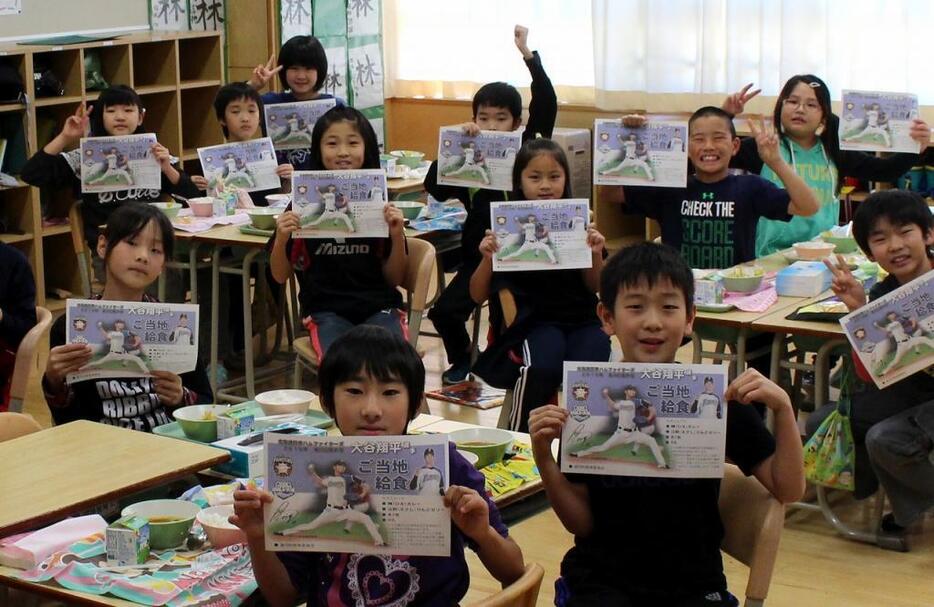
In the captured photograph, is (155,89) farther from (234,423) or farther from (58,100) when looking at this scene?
(234,423)

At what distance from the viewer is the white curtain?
6.89 metres

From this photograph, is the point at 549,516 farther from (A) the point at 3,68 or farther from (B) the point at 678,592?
(A) the point at 3,68

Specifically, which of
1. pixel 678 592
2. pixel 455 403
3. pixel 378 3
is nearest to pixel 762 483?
pixel 678 592

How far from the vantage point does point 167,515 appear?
2406 millimetres

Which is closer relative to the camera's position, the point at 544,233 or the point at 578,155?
the point at 544,233

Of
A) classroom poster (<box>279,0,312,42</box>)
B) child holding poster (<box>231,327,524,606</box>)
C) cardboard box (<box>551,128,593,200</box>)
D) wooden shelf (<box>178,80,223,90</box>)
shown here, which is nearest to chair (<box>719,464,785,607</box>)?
child holding poster (<box>231,327,524,606</box>)

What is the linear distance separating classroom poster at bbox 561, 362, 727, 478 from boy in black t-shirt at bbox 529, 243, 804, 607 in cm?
4

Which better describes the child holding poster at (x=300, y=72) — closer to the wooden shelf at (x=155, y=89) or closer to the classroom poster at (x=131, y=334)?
the wooden shelf at (x=155, y=89)

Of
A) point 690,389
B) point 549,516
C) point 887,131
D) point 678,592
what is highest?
point 887,131

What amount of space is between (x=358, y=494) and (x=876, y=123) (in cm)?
374

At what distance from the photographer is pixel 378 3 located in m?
8.48

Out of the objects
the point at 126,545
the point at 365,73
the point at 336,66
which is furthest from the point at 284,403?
the point at 365,73

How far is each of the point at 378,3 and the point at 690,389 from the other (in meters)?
6.60

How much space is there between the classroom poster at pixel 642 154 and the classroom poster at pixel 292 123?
1.59 m
